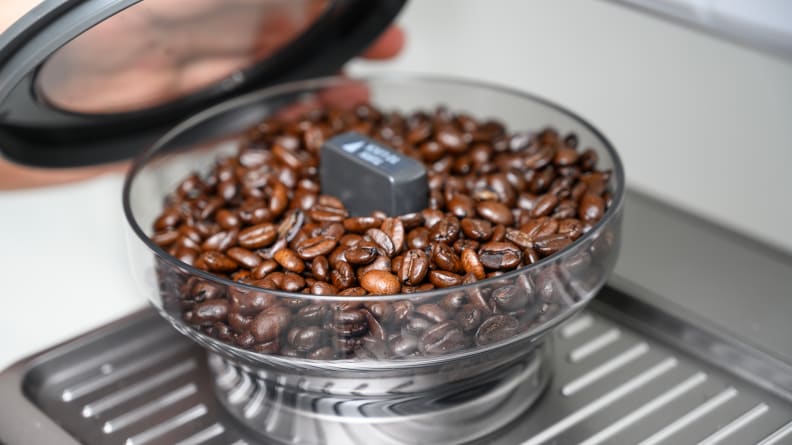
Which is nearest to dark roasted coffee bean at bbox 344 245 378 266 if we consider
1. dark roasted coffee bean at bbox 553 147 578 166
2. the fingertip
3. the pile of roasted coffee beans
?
the pile of roasted coffee beans

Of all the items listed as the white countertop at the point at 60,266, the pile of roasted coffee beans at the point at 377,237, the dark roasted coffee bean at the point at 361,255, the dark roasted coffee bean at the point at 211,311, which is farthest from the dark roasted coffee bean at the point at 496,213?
the white countertop at the point at 60,266

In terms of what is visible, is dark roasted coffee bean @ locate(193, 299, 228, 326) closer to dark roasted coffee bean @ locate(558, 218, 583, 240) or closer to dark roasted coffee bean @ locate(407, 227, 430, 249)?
dark roasted coffee bean @ locate(407, 227, 430, 249)

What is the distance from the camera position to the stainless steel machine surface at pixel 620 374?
667mm

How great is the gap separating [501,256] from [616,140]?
578mm

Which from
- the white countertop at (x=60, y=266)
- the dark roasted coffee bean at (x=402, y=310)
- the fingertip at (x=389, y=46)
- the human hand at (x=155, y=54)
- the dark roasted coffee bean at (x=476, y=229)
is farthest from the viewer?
the fingertip at (x=389, y=46)

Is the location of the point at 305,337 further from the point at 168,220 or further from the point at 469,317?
the point at 168,220

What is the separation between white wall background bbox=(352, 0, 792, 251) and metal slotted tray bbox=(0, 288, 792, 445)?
20 centimetres

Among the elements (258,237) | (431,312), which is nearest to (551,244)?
(431,312)

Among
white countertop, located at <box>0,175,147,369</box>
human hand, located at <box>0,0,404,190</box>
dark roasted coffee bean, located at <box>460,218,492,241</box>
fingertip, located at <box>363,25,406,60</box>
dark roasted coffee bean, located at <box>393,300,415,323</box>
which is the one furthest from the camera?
fingertip, located at <box>363,25,406,60</box>

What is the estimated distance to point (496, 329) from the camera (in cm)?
58

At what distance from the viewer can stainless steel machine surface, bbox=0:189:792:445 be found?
0.67m

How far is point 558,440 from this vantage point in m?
0.65

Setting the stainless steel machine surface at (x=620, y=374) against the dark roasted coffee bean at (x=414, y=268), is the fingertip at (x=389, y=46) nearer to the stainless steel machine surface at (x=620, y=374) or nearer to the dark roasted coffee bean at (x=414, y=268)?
the stainless steel machine surface at (x=620, y=374)

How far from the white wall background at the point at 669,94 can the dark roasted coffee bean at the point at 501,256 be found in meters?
0.25
